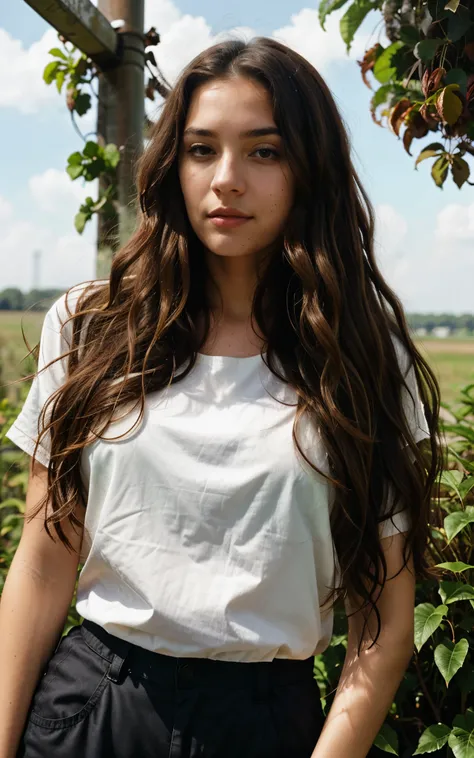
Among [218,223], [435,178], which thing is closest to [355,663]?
[218,223]

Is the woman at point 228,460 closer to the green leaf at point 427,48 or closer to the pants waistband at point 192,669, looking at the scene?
the pants waistband at point 192,669

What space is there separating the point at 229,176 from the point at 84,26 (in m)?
0.94

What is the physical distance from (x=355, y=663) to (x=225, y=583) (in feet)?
0.92

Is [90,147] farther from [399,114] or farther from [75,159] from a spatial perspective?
[399,114]

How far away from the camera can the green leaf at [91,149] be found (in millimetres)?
2199

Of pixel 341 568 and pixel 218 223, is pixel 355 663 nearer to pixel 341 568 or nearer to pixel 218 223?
pixel 341 568

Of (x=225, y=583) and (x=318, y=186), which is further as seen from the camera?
(x=318, y=186)

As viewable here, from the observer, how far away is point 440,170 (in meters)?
1.73

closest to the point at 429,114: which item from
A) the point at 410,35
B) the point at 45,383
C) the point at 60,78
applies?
the point at 410,35

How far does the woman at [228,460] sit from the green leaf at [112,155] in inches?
29.9

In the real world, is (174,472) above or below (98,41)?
below

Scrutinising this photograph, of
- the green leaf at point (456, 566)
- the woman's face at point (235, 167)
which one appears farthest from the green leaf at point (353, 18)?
the green leaf at point (456, 566)

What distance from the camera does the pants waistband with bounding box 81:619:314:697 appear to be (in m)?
1.21

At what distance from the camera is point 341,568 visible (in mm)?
1283
